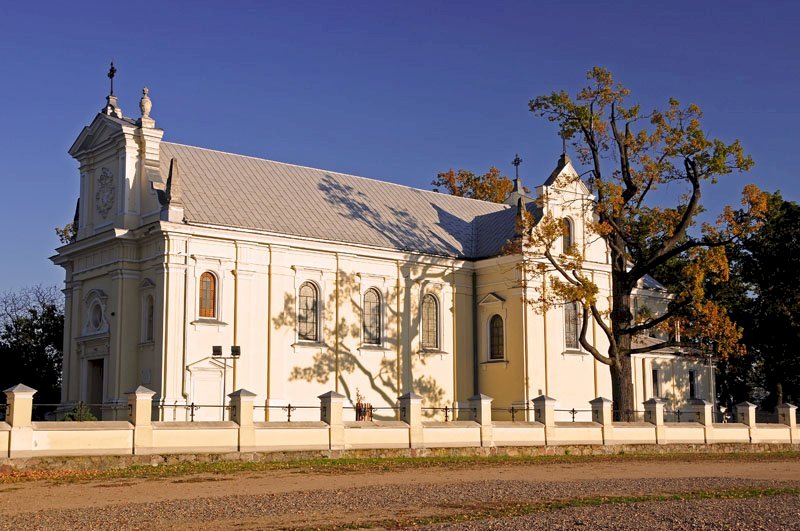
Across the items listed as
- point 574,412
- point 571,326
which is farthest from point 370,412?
point 571,326

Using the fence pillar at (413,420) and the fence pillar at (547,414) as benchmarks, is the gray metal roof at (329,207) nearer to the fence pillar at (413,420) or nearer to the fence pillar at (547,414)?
the fence pillar at (413,420)

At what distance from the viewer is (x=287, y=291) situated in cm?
3775

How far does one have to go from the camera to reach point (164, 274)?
34.8 m

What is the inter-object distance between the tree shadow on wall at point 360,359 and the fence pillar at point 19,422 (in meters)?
14.7

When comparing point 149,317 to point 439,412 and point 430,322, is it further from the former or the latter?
point 439,412

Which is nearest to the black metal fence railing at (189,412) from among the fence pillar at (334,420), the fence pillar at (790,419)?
the fence pillar at (334,420)

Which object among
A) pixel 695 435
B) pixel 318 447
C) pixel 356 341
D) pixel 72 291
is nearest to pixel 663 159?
pixel 695 435

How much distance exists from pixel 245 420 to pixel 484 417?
8.09 meters

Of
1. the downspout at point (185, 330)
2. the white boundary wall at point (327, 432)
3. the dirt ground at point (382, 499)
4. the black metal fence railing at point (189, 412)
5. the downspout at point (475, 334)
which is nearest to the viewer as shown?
the dirt ground at point (382, 499)

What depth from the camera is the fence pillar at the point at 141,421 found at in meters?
24.6

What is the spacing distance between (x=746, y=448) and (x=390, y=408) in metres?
13.7

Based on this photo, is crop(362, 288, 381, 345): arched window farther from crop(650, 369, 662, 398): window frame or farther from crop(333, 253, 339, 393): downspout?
crop(650, 369, 662, 398): window frame

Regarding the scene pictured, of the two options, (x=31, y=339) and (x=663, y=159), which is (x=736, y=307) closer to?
(x=663, y=159)

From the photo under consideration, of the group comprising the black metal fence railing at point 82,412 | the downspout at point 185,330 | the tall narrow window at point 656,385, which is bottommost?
the black metal fence railing at point 82,412
